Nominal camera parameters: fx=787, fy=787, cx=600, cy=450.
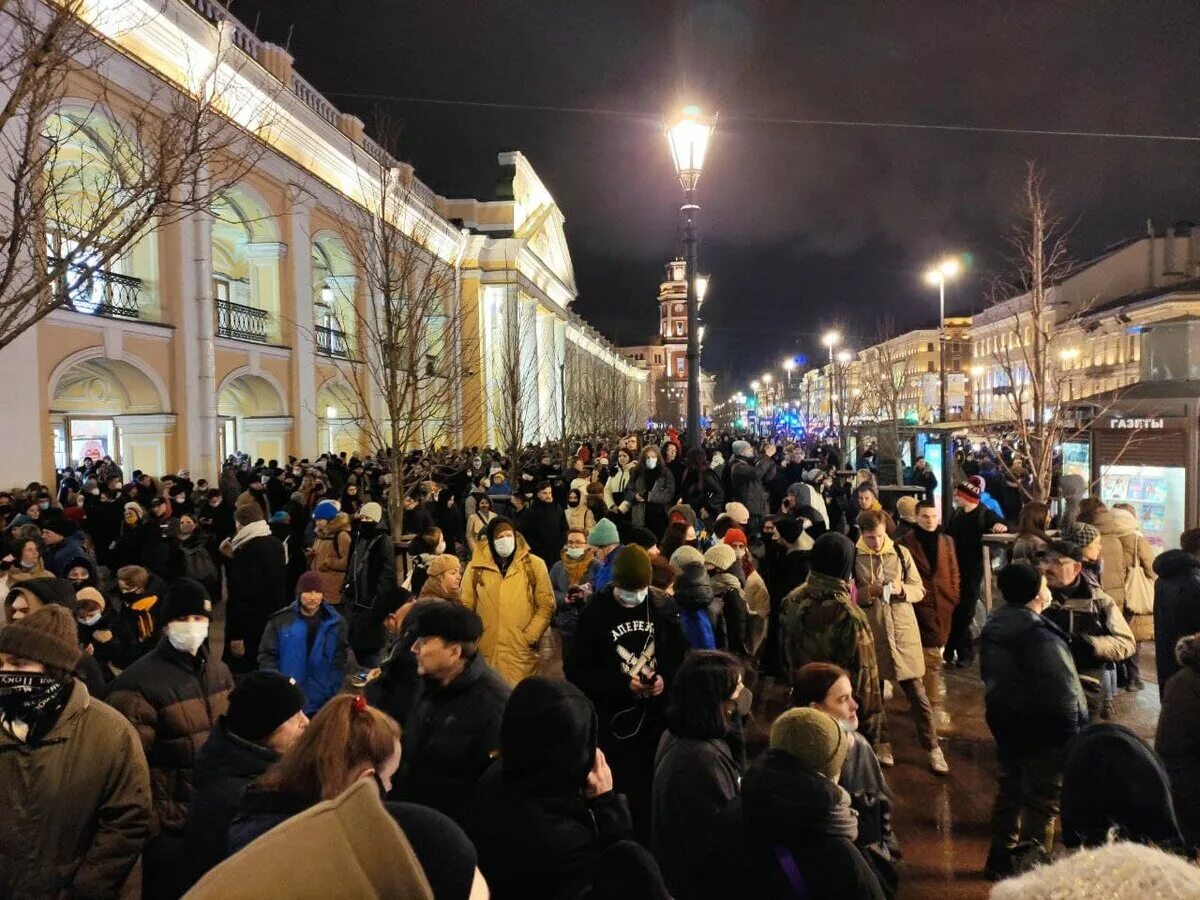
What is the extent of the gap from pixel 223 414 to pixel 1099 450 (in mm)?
23860

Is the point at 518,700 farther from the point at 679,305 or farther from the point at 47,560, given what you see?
the point at 679,305

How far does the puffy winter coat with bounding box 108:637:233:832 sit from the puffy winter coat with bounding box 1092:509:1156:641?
7.40m

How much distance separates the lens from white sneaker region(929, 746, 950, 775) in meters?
5.70

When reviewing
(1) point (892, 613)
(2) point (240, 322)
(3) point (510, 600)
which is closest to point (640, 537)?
(3) point (510, 600)

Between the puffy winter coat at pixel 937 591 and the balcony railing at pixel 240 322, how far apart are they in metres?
19.4

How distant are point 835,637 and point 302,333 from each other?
23.4m

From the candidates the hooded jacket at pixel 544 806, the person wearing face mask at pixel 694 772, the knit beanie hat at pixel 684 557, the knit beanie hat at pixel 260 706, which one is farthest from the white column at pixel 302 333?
the hooded jacket at pixel 544 806

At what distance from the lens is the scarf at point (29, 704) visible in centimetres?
291

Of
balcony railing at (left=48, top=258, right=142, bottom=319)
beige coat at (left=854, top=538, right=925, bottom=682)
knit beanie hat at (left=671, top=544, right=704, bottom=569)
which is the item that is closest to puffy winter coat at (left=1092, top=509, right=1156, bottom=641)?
beige coat at (left=854, top=538, right=925, bottom=682)

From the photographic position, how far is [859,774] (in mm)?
3158

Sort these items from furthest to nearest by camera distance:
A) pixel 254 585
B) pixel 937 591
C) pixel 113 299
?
1. pixel 113 299
2. pixel 254 585
3. pixel 937 591

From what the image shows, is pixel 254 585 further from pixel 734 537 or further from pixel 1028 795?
pixel 1028 795

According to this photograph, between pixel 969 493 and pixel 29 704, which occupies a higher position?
pixel 969 493

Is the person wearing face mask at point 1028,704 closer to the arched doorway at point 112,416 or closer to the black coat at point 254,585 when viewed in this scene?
the black coat at point 254,585
